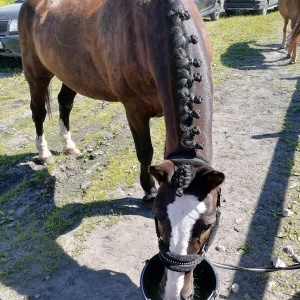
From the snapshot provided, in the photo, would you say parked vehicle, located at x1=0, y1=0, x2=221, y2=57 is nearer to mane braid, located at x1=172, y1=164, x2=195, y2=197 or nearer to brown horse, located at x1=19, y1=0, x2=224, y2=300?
brown horse, located at x1=19, y1=0, x2=224, y2=300

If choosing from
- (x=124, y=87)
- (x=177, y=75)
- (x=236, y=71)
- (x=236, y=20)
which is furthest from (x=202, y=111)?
(x=236, y=20)

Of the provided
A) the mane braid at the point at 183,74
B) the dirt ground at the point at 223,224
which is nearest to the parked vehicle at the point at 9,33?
the dirt ground at the point at 223,224

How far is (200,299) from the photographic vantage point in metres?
2.31

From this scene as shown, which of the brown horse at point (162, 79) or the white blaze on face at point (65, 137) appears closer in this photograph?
the brown horse at point (162, 79)

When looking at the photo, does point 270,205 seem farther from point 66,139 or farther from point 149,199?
point 66,139

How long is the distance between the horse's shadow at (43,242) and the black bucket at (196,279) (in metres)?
0.34

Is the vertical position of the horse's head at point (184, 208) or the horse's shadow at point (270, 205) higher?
the horse's head at point (184, 208)

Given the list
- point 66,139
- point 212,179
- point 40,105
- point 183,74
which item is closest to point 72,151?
point 66,139

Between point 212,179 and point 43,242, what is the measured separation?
2.10 metres

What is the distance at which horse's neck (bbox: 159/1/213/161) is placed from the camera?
195 cm

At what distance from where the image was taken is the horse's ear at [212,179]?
1716 mm

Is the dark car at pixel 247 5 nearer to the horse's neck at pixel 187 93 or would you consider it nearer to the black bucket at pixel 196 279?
the horse's neck at pixel 187 93

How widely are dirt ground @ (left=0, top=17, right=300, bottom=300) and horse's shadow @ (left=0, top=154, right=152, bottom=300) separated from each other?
0.03 feet

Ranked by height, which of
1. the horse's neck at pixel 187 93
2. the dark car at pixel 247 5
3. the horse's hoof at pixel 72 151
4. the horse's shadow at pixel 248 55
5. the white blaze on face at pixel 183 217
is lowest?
the horse's hoof at pixel 72 151
